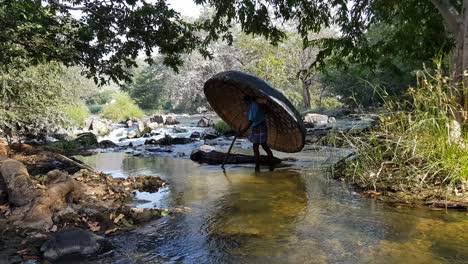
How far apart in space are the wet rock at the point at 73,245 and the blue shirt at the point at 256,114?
16.9ft

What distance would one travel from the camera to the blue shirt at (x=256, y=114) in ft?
28.8

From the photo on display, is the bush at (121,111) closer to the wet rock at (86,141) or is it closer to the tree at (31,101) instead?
the wet rock at (86,141)

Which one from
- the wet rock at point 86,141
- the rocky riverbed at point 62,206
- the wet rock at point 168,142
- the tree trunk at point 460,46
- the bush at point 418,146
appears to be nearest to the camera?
the rocky riverbed at point 62,206

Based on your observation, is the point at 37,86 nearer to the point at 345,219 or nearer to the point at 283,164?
the point at 283,164

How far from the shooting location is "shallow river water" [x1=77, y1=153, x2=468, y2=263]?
3.83 m

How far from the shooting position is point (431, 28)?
1041cm

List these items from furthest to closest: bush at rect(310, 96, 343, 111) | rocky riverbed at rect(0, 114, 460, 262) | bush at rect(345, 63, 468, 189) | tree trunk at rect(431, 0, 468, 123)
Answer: bush at rect(310, 96, 343, 111) → tree trunk at rect(431, 0, 468, 123) → bush at rect(345, 63, 468, 189) → rocky riverbed at rect(0, 114, 460, 262)

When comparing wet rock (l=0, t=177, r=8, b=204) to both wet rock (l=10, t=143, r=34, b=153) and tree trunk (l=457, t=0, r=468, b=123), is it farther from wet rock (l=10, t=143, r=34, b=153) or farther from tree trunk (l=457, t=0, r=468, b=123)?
tree trunk (l=457, t=0, r=468, b=123)

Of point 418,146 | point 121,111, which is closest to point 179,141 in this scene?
point 418,146

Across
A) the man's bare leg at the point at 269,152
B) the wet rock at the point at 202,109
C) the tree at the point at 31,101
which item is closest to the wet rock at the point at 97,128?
the tree at the point at 31,101

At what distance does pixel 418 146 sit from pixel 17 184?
5.50 m

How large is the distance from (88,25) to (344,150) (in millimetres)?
5806

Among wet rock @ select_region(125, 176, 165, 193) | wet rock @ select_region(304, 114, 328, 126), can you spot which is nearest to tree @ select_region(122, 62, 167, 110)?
wet rock @ select_region(304, 114, 328, 126)

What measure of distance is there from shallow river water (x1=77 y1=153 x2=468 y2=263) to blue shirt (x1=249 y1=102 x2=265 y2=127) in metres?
2.02
